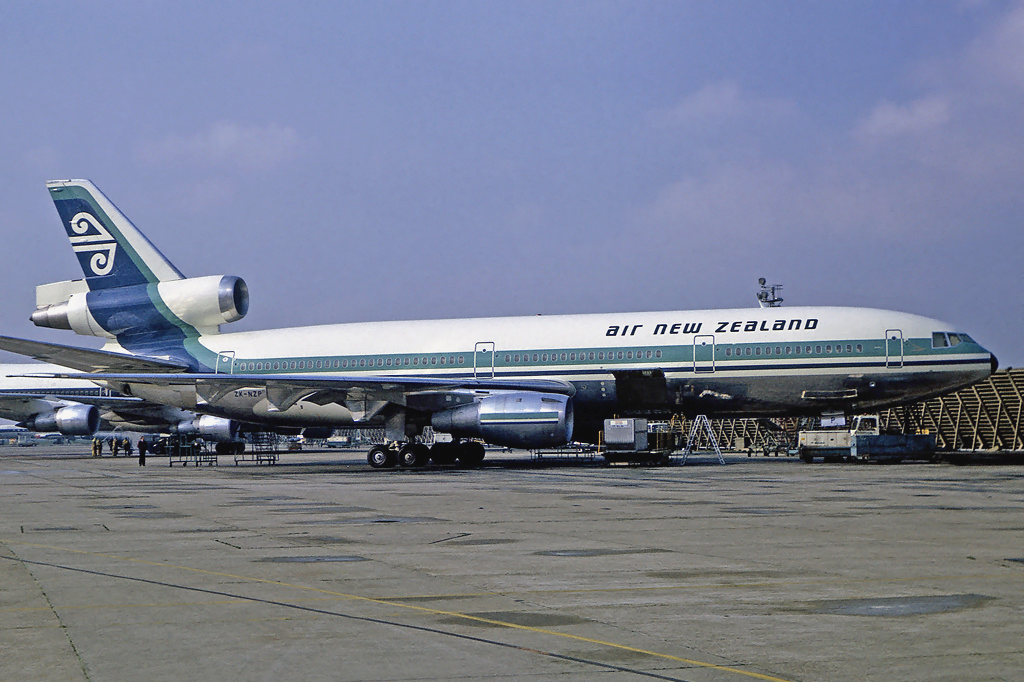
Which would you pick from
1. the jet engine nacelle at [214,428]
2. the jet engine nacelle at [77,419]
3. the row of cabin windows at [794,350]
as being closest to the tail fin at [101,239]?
the jet engine nacelle at [214,428]

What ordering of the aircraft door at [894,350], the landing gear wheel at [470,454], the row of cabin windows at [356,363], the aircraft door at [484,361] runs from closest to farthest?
the aircraft door at [894,350], the aircraft door at [484,361], the row of cabin windows at [356,363], the landing gear wheel at [470,454]

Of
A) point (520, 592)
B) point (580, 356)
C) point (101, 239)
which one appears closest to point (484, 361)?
point (580, 356)

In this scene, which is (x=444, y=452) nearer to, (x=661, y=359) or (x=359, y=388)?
(x=359, y=388)

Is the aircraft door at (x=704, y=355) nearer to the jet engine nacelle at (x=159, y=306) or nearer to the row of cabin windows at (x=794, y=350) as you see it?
the row of cabin windows at (x=794, y=350)

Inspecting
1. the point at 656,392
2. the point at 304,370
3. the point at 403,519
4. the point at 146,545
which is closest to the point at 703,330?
the point at 656,392

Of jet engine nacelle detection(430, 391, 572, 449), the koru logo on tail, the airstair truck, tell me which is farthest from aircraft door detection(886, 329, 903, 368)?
the koru logo on tail

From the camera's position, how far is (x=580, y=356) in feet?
103

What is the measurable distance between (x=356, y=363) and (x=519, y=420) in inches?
303

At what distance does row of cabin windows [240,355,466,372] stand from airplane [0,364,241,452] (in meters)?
15.9

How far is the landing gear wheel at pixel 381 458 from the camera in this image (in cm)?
3222

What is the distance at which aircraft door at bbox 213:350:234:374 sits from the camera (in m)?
35.1

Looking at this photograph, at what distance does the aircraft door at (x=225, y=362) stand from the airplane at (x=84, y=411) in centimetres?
1464

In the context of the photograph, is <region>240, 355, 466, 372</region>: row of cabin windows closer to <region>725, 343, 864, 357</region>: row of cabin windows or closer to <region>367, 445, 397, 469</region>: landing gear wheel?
<region>367, 445, 397, 469</region>: landing gear wheel

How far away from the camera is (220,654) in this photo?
567 cm
